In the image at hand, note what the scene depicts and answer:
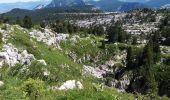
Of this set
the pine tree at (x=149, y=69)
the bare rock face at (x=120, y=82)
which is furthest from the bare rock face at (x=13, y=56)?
the bare rock face at (x=120, y=82)

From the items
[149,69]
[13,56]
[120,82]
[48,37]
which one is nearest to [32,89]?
[13,56]

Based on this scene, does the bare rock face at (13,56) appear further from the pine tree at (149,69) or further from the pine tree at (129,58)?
the pine tree at (129,58)

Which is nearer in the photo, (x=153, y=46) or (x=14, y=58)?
(x=14, y=58)

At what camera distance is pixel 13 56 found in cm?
7044

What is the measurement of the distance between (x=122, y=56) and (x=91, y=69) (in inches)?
587

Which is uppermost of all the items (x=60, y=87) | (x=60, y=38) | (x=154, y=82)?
(x=60, y=87)

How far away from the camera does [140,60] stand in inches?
4471

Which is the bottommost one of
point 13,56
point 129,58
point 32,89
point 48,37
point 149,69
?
point 149,69

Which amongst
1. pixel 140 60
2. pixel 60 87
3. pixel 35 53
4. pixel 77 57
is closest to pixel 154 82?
pixel 140 60

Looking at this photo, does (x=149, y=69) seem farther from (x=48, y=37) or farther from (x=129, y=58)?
(x=48, y=37)

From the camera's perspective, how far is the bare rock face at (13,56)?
6696 cm

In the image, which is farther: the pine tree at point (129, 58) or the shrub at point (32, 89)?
the pine tree at point (129, 58)

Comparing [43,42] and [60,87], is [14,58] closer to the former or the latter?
[43,42]

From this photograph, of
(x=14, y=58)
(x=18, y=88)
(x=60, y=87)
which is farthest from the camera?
(x=14, y=58)
